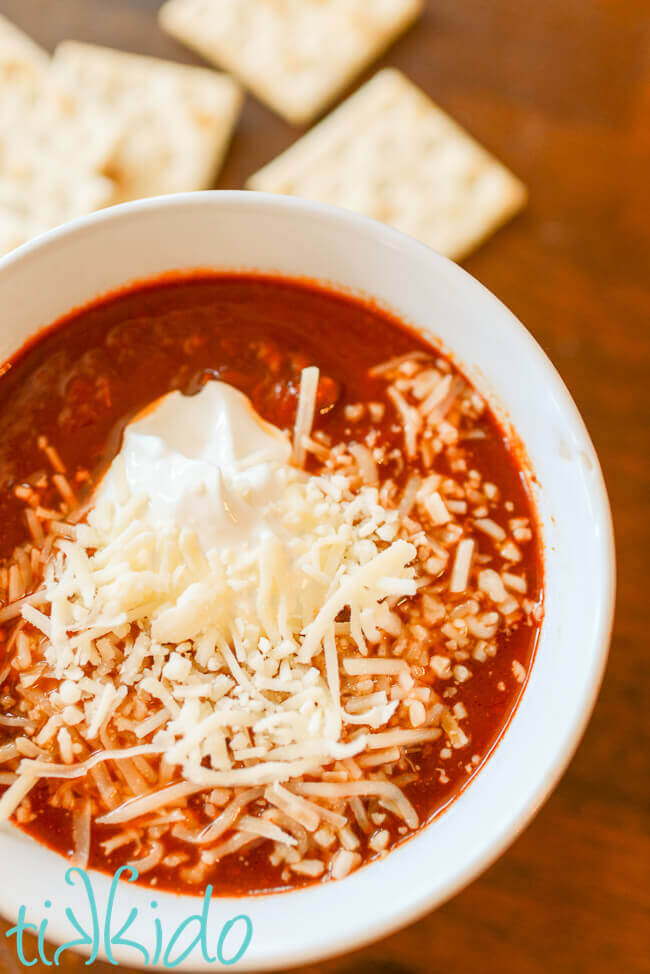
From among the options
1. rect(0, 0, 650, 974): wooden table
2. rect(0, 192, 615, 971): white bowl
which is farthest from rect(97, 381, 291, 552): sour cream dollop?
rect(0, 0, 650, 974): wooden table

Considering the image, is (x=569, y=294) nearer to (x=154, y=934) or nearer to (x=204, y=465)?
(x=204, y=465)

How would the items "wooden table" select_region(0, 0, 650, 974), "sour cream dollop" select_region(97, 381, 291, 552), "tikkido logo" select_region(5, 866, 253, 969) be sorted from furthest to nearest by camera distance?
"wooden table" select_region(0, 0, 650, 974)
"sour cream dollop" select_region(97, 381, 291, 552)
"tikkido logo" select_region(5, 866, 253, 969)

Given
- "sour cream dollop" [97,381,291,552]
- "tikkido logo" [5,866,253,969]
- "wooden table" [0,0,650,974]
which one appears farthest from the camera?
"wooden table" [0,0,650,974]

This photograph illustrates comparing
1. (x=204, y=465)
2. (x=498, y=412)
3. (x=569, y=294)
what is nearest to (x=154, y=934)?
(x=204, y=465)

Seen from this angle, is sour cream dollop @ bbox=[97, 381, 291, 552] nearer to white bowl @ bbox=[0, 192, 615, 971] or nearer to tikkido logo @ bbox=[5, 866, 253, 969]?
white bowl @ bbox=[0, 192, 615, 971]

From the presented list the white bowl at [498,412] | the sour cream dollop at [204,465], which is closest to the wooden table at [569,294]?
the white bowl at [498,412]

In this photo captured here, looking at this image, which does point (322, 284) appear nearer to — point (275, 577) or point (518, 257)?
point (275, 577)

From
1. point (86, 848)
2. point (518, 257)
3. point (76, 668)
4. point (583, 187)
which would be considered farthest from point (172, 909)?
point (583, 187)

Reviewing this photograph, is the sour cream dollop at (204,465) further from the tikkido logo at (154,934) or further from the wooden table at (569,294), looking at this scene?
the wooden table at (569,294)
